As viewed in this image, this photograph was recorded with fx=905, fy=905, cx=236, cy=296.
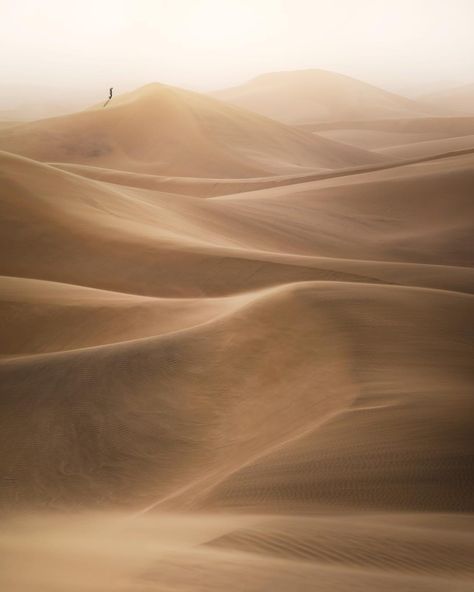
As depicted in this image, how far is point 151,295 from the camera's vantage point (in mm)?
10750

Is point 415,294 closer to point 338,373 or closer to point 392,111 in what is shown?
point 338,373

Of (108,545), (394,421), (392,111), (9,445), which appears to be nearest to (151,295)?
(9,445)

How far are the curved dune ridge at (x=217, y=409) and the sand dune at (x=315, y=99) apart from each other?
50798 mm

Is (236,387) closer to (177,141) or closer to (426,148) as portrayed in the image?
(177,141)

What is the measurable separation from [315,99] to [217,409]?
65.2 metres

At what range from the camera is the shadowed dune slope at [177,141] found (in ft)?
98.5

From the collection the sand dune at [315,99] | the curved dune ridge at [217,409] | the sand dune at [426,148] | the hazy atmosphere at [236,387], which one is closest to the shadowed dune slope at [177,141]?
the sand dune at [426,148]

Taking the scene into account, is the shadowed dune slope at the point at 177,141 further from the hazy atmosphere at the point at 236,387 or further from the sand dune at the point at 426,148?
A: the hazy atmosphere at the point at 236,387

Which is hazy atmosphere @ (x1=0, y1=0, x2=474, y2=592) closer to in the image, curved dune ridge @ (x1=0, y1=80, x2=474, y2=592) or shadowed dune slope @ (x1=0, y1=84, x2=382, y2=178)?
curved dune ridge @ (x1=0, y1=80, x2=474, y2=592)

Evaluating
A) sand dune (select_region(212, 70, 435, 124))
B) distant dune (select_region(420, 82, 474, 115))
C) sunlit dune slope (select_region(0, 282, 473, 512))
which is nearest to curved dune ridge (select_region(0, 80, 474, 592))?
sunlit dune slope (select_region(0, 282, 473, 512))

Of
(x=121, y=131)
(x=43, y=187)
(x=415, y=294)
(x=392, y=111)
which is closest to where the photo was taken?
(x=415, y=294)

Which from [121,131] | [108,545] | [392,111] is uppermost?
[392,111]

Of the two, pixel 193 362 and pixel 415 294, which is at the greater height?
pixel 415 294

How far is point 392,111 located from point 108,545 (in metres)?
65.7
